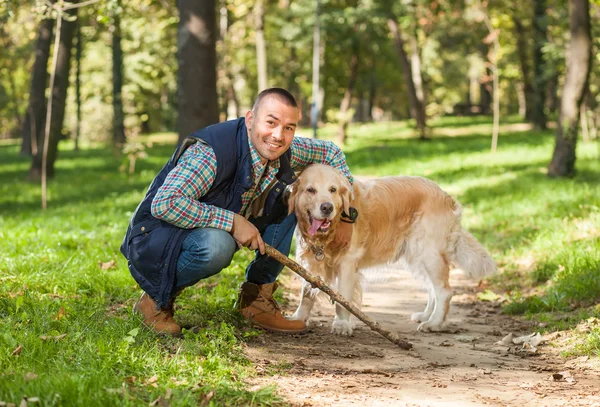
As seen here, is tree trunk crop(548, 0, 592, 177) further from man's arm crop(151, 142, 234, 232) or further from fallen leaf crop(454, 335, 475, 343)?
man's arm crop(151, 142, 234, 232)

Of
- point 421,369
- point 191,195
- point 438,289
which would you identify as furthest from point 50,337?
point 438,289

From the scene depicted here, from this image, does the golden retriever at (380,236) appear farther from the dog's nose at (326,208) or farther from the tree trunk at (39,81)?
the tree trunk at (39,81)

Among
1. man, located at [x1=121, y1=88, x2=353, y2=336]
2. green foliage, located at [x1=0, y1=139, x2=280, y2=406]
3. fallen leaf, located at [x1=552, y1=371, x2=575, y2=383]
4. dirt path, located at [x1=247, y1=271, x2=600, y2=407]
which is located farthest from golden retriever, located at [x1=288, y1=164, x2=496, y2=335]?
fallen leaf, located at [x1=552, y1=371, x2=575, y2=383]

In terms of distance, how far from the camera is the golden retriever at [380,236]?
4820mm

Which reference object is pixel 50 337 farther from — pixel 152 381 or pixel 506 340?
pixel 506 340

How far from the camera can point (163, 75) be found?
39938 mm

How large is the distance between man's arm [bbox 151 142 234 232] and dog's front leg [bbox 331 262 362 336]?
4.31 ft

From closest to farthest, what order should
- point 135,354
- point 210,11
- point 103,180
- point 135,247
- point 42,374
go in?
point 42,374
point 135,354
point 135,247
point 210,11
point 103,180

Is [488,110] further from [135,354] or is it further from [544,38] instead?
[135,354]

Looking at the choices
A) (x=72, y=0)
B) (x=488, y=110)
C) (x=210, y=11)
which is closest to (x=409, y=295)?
(x=210, y=11)

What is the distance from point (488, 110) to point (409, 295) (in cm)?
4405

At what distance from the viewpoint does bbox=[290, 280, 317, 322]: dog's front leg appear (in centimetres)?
516

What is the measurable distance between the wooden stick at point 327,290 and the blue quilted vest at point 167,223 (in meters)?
0.40

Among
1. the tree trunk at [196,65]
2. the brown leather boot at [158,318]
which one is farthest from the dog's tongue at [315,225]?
the tree trunk at [196,65]
